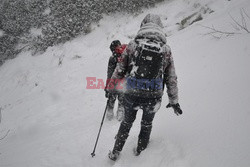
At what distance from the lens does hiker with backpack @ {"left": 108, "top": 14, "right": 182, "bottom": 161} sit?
98.3 inches

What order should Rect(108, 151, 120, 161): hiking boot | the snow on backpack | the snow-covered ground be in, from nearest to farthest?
the snow on backpack → the snow-covered ground → Rect(108, 151, 120, 161): hiking boot

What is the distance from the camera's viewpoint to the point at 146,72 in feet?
8.41

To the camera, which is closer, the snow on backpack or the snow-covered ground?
the snow on backpack

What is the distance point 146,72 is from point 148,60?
0.16 metres

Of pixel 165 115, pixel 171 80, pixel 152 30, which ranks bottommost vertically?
pixel 165 115

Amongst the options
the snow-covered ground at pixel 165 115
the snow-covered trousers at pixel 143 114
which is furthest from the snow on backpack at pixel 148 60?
the snow-covered ground at pixel 165 115

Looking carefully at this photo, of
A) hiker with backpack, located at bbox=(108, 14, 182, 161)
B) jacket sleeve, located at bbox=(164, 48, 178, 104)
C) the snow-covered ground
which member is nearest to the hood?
hiker with backpack, located at bbox=(108, 14, 182, 161)

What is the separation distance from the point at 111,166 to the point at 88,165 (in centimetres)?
49

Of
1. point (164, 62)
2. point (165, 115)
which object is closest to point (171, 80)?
point (164, 62)

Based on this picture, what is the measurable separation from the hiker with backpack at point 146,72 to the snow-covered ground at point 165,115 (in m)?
0.57

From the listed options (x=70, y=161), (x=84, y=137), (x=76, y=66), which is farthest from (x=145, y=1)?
(x=70, y=161)

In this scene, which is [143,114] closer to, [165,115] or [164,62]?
[164,62]

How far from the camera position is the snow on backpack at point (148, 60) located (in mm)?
2465

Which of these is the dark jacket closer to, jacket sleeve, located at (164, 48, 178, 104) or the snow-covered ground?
jacket sleeve, located at (164, 48, 178, 104)
